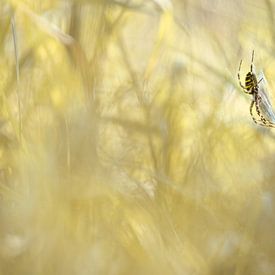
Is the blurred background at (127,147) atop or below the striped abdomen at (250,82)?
below

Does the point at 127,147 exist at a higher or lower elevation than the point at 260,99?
lower

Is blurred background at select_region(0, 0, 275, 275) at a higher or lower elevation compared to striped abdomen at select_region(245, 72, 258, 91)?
lower

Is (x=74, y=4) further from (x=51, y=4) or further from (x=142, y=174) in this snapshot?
(x=142, y=174)

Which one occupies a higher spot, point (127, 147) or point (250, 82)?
point (250, 82)

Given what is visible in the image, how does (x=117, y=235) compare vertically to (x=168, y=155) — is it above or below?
below

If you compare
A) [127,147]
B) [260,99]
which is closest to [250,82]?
[260,99]

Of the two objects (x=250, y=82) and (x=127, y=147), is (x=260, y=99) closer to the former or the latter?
(x=250, y=82)

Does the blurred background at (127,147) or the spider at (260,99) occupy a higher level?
the spider at (260,99)

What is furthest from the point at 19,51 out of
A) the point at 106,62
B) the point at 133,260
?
the point at 133,260
